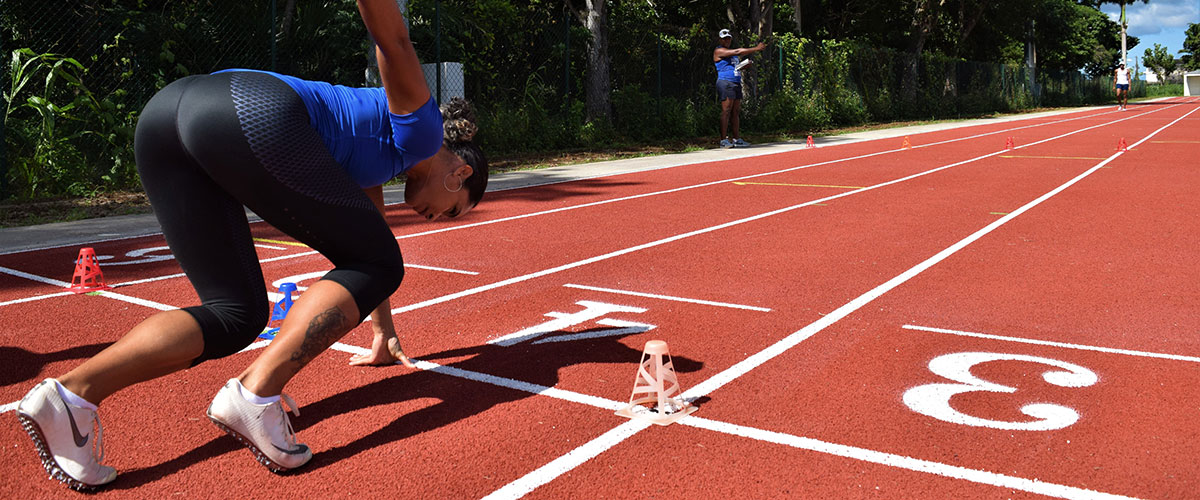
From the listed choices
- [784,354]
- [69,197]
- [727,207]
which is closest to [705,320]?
[784,354]

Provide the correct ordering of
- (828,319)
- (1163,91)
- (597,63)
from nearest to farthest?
(828,319), (597,63), (1163,91)

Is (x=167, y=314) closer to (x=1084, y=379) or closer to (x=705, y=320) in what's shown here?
(x=705, y=320)

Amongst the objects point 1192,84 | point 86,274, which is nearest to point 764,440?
point 86,274

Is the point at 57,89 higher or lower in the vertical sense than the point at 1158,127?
higher

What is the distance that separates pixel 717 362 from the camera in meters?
4.72

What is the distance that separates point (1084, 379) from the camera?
4434mm

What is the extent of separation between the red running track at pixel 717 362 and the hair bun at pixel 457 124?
110 cm

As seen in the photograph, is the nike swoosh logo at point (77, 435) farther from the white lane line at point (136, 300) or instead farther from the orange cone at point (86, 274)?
the orange cone at point (86, 274)

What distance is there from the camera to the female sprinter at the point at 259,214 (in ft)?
9.73

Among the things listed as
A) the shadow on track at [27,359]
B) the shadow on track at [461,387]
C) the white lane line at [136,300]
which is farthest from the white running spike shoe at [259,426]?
the white lane line at [136,300]

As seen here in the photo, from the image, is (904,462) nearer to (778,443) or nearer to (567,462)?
(778,443)

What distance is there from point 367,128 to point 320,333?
679 mm

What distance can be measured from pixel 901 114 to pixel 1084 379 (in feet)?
107

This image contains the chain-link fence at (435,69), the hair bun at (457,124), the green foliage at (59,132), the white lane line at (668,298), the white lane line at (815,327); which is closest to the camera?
the hair bun at (457,124)
